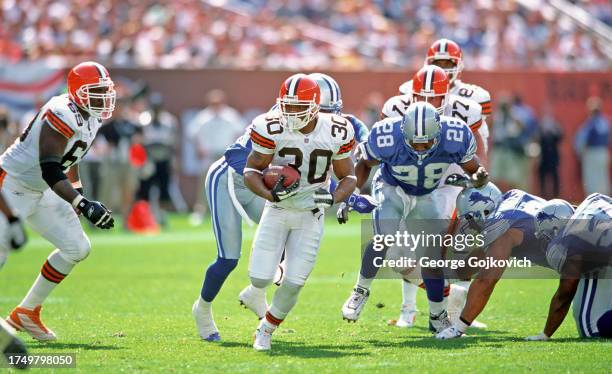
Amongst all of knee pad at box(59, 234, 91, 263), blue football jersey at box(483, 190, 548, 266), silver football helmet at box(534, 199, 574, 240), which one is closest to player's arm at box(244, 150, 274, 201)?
knee pad at box(59, 234, 91, 263)

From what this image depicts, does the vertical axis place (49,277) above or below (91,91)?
below

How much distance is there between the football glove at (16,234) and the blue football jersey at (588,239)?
343cm

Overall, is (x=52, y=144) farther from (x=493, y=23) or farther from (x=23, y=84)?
(x=493, y=23)

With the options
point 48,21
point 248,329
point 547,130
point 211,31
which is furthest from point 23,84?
point 248,329

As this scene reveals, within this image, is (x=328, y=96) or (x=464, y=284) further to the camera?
(x=464, y=284)

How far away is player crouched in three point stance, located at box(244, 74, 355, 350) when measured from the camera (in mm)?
6582

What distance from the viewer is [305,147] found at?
6672 mm

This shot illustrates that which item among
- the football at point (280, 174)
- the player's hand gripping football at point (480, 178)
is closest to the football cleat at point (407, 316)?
the player's hand gripping football at point (480, 178)

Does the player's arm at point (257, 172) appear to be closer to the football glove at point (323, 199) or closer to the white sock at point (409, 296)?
the football glove at point (323, 199)

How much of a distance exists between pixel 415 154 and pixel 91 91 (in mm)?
2244

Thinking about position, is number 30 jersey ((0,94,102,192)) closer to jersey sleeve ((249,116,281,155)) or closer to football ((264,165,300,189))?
jersey sleeve ((249,116,281,155))

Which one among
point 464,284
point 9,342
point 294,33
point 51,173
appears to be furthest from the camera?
point 294,33

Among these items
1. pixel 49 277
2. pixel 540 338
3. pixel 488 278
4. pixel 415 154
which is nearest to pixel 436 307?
pixel 488 278

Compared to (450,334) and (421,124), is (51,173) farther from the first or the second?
(450,334)
